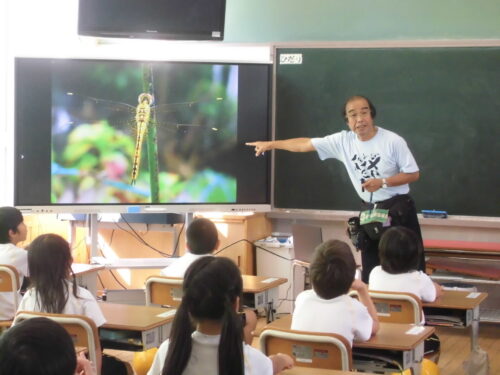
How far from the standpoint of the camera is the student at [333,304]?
3068mm

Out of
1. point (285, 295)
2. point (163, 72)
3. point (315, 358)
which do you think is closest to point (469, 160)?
point (285, 295)

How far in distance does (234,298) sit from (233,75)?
14.0ft

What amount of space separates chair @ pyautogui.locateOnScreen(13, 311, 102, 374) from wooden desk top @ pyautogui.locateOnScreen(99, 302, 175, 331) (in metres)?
0.31

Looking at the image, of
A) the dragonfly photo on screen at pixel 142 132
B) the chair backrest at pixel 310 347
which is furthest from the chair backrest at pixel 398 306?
the dragonfly photo on screen at pixel 142 132

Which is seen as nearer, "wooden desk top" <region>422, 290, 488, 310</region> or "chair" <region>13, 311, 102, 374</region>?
"chair" <region>13, 311, 102, 374</region>

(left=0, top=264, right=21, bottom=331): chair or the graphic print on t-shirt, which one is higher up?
the graphic print on t-shirt

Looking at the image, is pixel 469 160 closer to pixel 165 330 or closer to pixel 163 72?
pixel 163 72

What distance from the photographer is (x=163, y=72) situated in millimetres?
6359

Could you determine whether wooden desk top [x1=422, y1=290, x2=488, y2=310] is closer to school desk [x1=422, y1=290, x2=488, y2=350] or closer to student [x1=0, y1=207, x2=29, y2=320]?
school desk [x1=422, y1=290, x2=488, y2=350]

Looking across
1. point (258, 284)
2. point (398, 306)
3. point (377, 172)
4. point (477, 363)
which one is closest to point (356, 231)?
point (377, 172)

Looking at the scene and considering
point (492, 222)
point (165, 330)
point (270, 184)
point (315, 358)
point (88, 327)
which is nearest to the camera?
point (315, 358)

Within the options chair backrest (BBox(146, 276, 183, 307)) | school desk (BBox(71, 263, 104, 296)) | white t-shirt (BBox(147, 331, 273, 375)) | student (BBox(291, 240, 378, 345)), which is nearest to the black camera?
chair backrest (BBox(146, 276, 183, 307))

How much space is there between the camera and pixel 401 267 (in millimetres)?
4020

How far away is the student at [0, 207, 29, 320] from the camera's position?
4.24 meters
